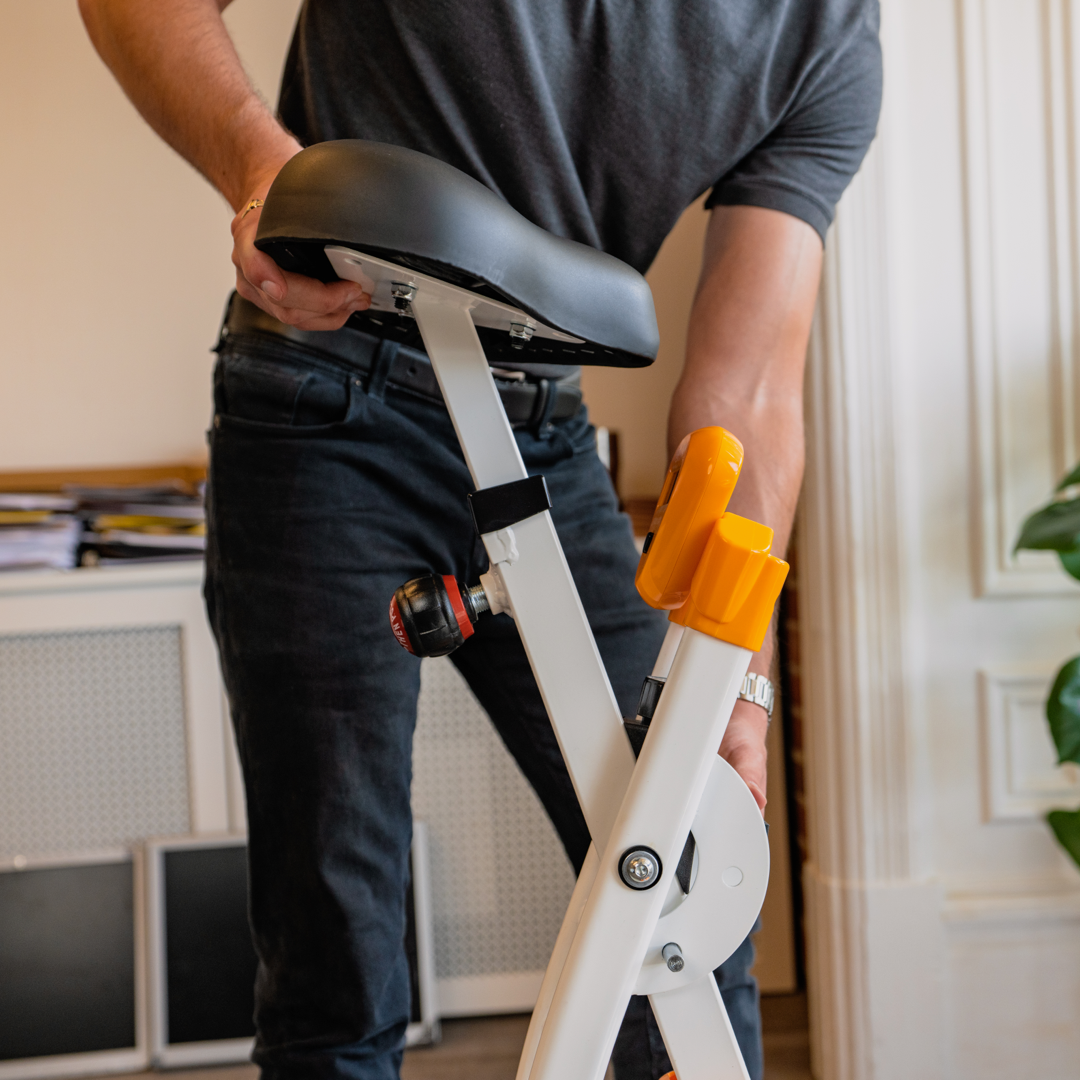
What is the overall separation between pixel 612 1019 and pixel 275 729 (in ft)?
1.22

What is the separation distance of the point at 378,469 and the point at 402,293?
285 mm

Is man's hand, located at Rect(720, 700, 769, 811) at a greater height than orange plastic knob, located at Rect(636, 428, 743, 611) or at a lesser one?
lesser

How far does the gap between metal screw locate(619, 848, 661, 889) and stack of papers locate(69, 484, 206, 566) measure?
1525 millimetres

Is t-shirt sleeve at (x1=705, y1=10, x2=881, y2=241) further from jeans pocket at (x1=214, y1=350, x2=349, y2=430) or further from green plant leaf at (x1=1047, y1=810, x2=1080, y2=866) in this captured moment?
green plant leaf at (x1=1047, y1=810, x2=1080, y2=866)

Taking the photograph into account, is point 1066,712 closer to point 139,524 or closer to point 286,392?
point 286,392

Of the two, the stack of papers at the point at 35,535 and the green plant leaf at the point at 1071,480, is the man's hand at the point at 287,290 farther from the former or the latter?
the stack of papers at the point at 35,535

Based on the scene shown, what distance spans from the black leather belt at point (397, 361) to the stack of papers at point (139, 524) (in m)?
1.13

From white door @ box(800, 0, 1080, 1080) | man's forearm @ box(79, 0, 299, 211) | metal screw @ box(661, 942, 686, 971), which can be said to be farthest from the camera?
white door @ box(800, 0, 1080, 1080)

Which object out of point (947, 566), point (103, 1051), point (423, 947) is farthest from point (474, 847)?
point (947, 566)

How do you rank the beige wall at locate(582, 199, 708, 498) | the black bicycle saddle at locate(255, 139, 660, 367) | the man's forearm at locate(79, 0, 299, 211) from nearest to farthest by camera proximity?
the black bicycle saddle at locate(255, 139, 660, 367) → the man's forearm at locate(79, 0, 299, 211) → the beige wall at locate(582, 199, 708, 498)

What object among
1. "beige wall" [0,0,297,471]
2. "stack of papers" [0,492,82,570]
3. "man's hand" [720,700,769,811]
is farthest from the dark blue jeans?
"beige wall" [0,0,297,471]

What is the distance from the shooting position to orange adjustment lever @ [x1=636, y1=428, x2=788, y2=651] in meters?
0.47

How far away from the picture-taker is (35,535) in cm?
180

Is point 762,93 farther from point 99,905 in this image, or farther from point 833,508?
point 99,905
